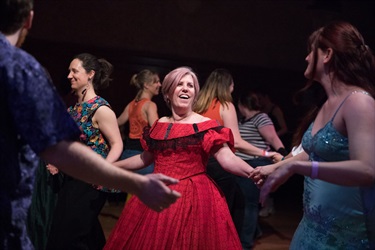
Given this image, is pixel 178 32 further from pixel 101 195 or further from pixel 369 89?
pixel 369 89

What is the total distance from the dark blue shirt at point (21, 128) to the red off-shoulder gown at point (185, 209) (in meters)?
1.56

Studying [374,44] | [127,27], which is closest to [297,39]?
[374,44]

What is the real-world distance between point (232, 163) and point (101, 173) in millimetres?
1642

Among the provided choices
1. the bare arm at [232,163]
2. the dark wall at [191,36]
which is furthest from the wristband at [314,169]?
the dark wall at [191,36]

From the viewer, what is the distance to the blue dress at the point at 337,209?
2.12m

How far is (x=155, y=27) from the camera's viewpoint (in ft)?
27.5

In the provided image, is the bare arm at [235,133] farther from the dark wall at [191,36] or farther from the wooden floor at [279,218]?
the dark wall at [191,36]

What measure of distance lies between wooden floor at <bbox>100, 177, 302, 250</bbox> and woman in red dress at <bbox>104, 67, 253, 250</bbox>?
7.43 feet

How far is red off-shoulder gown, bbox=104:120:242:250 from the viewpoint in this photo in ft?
10.5

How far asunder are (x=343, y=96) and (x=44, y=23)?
607cm

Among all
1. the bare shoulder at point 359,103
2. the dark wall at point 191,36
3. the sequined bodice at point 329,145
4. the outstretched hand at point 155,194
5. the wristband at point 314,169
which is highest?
the dark wall at point 191,36

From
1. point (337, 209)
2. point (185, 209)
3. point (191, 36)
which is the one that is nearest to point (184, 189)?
point (185, 209)

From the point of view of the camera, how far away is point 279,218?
7.11 m

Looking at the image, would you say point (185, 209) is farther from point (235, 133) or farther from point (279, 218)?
point (279, 218)
